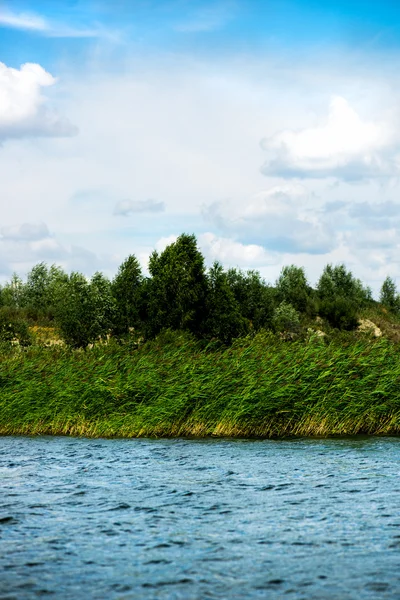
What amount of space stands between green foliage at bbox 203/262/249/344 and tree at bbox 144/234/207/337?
634 millimetres

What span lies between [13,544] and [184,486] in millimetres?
4658

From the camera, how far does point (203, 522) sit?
1166 centimetres

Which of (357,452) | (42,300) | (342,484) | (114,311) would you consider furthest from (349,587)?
(42,300)

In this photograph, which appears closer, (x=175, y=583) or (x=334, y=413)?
(x=175, y=583)

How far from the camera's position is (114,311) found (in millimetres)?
58031

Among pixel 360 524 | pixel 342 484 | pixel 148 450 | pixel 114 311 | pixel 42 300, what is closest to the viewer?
pixel 360 524

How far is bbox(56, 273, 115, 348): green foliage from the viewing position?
56.9m

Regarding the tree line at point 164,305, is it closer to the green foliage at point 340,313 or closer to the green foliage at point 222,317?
the green foliage at point 222,317

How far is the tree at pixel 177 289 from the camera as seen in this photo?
52.7 meters

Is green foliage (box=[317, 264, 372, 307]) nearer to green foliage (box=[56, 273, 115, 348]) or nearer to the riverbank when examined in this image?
green foliage (box=[56, 273, 115, 348])

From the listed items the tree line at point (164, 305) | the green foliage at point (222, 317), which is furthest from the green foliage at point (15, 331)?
the green foliage at point (222, 317)

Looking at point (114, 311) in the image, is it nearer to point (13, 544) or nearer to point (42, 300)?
point (42, 300)

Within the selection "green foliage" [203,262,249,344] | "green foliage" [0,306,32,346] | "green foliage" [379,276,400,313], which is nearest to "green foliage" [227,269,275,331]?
"green foliage" [203,262,249,344]

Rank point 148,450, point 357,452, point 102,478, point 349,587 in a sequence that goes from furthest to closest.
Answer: point 148,450, point 357,452, point 102,478, point 349,587
